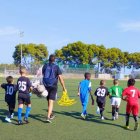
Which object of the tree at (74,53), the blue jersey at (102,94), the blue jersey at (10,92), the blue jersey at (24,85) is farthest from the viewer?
the tree at (74,53)

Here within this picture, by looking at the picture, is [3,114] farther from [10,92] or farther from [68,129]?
[68,129]

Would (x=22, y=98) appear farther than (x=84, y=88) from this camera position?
No

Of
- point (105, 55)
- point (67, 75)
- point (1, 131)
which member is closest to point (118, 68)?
point (105, 55)

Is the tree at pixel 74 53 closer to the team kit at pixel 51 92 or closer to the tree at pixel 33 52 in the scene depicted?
the tree at pixel 33 52

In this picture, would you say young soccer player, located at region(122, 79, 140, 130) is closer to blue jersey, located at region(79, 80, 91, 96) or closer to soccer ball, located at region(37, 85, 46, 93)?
blue jersey, located at region(79, 80, 91, 96)

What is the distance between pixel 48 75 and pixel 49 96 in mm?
589

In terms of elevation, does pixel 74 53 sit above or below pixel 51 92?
above

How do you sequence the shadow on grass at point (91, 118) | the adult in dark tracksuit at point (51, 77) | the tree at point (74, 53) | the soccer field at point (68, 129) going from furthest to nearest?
the tree at point (74, 53) → the adult in dark tracksuit at point (51, 77) → the shadow on grass at point (91, 118) → the soccer field at point (68, 129)

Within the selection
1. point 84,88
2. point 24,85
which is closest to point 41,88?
point 24,85

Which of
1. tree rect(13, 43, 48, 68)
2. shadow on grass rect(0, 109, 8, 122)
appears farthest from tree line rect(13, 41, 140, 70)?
shadow on grass rect(0, 109, 8, 122)

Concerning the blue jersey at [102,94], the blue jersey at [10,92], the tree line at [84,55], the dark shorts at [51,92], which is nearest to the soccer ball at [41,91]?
the dark shorts at [51,92]

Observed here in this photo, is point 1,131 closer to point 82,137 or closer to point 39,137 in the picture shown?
point 39,137

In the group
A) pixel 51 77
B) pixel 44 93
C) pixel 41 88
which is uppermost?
pixel 51 77

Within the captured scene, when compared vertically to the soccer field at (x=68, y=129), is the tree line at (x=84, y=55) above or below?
above
